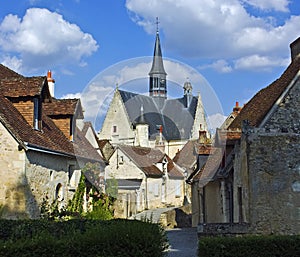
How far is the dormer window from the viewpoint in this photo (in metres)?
13.9

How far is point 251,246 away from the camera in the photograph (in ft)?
26.5

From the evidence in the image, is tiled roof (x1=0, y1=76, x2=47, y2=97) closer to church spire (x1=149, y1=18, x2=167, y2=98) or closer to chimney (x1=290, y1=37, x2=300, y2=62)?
church spire (x1=149, y1=18, x2=167, y2=98)

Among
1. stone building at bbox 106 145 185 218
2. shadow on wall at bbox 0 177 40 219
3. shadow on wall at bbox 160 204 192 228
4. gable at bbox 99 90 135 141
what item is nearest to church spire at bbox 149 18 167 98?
shadow on wall at bbox 0 177 40 219

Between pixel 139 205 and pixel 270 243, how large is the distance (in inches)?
889

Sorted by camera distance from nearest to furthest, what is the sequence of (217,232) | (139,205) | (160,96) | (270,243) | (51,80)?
(270,243) < (217,232) < (51,80) < (160,96) < (139,205)

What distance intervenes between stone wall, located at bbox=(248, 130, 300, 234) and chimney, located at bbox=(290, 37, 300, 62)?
170 inches

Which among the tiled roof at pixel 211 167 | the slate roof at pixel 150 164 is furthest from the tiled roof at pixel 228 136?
the slate roof at pixel 150 164

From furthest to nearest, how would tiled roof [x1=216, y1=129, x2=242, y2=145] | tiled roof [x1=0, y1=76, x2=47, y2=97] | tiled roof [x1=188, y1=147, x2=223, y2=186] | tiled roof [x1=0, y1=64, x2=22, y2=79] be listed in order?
tiled roof [x1=188, y1=147, x2=223, y2=186] < tiled roof [x1=0, y1=64, x2=22, y2=79] < tiled roof [x1=216, y1=129, x2=242, y2=145] < tiled roof [x1=0, y1=76, x2=47, y2=97]

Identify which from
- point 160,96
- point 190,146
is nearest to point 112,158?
point 190,146

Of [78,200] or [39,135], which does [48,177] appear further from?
[78,200]

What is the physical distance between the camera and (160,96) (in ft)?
70.8

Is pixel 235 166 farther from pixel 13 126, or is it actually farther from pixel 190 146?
pixel 190 146

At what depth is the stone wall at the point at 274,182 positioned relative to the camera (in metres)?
11.7

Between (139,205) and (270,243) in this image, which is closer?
(270,243)
